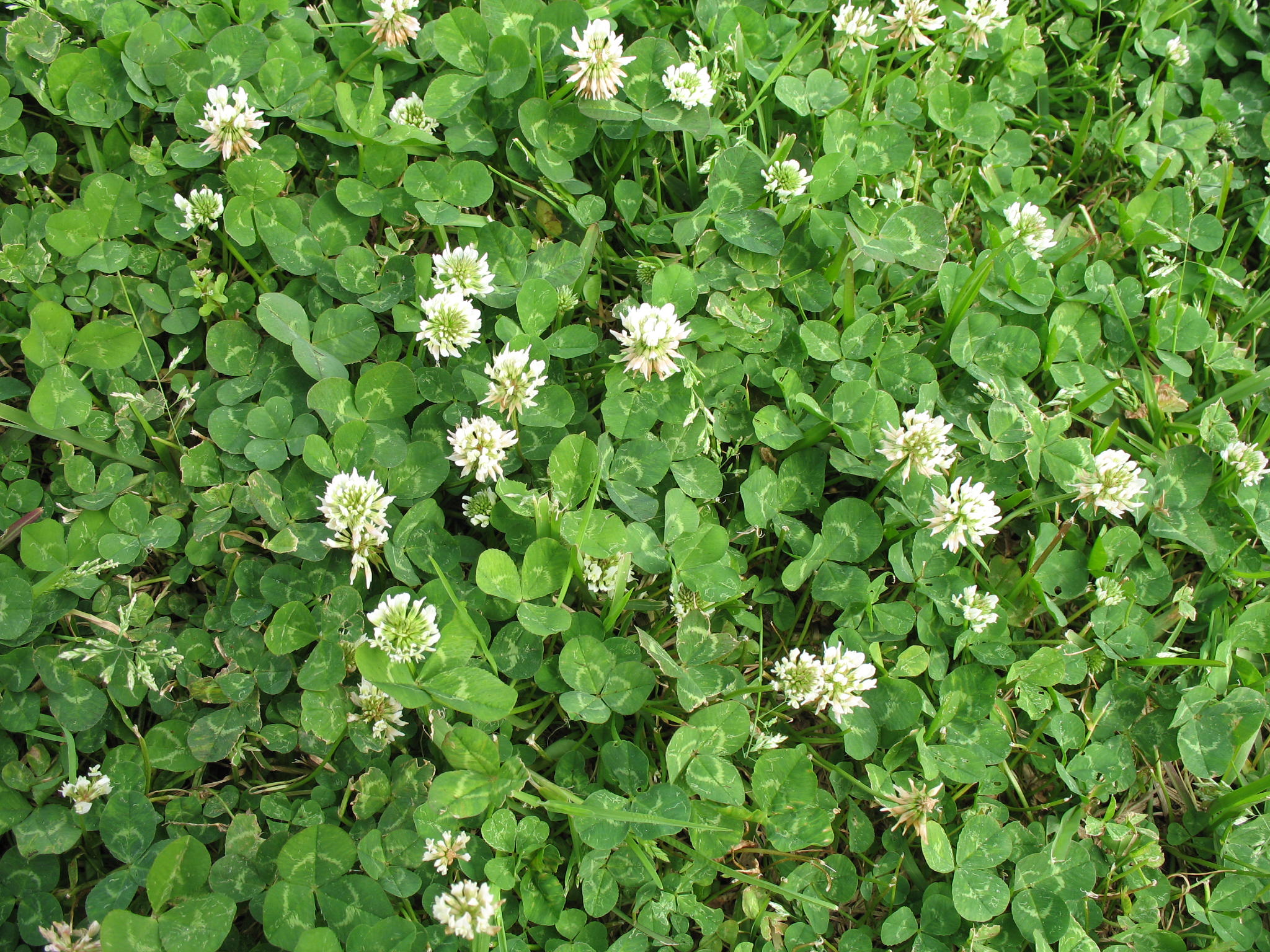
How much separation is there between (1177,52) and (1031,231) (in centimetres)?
115

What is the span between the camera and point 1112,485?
246 cm

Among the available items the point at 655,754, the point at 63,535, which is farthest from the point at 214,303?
the point at 655,754

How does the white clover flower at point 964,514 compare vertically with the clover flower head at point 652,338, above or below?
below

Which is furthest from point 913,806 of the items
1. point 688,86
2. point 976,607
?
point 688,86

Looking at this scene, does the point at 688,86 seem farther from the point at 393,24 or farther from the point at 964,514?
the point at 964,514

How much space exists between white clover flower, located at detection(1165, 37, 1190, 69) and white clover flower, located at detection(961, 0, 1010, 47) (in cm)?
74

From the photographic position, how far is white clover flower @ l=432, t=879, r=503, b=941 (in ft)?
6.23

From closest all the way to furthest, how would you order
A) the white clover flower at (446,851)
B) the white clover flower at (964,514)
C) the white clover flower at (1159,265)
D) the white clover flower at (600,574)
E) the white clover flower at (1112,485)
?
1. the white clover flower at (446,851)
2. the white clover flower at (600,574)
3. the white clover flower at (964,514)
4. the white clover flower at (1112,485)
5. the white clover flower at (1159,265)

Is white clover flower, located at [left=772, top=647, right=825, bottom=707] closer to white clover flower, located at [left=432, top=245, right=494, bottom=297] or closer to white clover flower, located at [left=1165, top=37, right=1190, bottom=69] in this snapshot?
white clover flower, located at [left=432, top=245, right=494, bottom=297]

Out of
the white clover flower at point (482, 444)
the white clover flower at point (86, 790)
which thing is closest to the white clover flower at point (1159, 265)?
the white clover flower at point (482, 444)

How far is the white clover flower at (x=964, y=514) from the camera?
2.33m

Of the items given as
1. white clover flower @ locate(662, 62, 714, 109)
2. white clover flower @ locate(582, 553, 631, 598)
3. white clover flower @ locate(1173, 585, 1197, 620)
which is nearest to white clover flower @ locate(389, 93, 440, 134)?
white clover flower @ locate(662, 62, 714, 109)

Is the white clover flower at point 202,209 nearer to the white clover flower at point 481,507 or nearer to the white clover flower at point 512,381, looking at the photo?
the white clover flower at point 512,381

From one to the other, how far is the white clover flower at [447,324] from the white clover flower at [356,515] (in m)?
0.39
